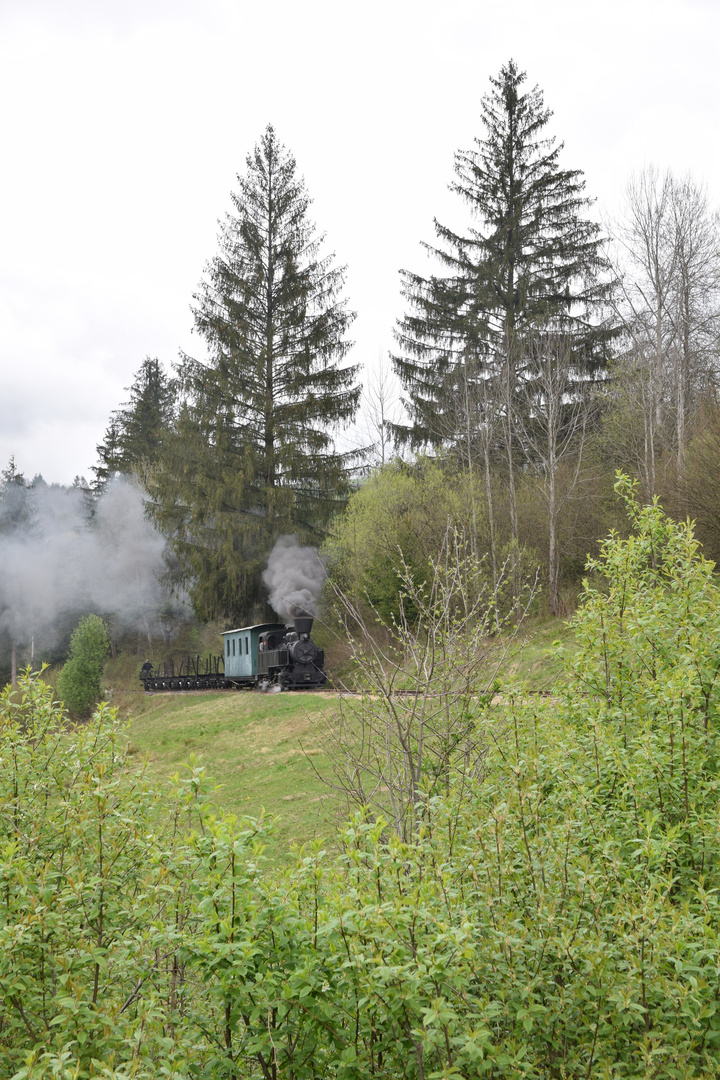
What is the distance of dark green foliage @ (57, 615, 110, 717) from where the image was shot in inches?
1122

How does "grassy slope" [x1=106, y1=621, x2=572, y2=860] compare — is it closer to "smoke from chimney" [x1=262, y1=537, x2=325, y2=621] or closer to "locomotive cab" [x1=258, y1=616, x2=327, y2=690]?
"locomotive cab" [x1=258, y1=616, x2=327, y2=690]

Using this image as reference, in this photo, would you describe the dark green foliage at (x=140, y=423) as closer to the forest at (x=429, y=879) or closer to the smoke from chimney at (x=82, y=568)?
the smoke from chimney at (x=82, y=568)

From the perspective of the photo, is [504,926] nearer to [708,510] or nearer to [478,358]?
[708,510]

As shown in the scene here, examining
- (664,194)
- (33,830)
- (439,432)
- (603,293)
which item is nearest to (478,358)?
(439,432)

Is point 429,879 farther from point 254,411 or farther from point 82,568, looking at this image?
point 82,568

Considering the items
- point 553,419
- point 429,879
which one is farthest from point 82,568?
point 429,879

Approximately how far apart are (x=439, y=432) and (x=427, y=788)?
24.1m

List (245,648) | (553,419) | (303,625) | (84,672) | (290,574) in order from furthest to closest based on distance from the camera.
Result: (84,672)
(290,574)
(245,648)
(303,625)
(553,419)

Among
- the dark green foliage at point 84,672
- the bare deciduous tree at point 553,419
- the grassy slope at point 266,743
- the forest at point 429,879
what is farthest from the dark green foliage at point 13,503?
the forest at point 429,879

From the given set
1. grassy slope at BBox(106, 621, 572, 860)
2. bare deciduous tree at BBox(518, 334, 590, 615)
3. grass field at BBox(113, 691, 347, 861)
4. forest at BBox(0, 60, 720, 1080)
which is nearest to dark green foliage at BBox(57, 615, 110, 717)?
grassy slope at BBox(106, 621, 572, 860)

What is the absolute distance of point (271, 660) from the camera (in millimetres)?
22453

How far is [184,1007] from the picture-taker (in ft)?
10.9

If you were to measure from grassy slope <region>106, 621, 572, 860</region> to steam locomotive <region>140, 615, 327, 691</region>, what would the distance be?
1.03 metres

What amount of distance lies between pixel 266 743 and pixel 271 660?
7.23m
